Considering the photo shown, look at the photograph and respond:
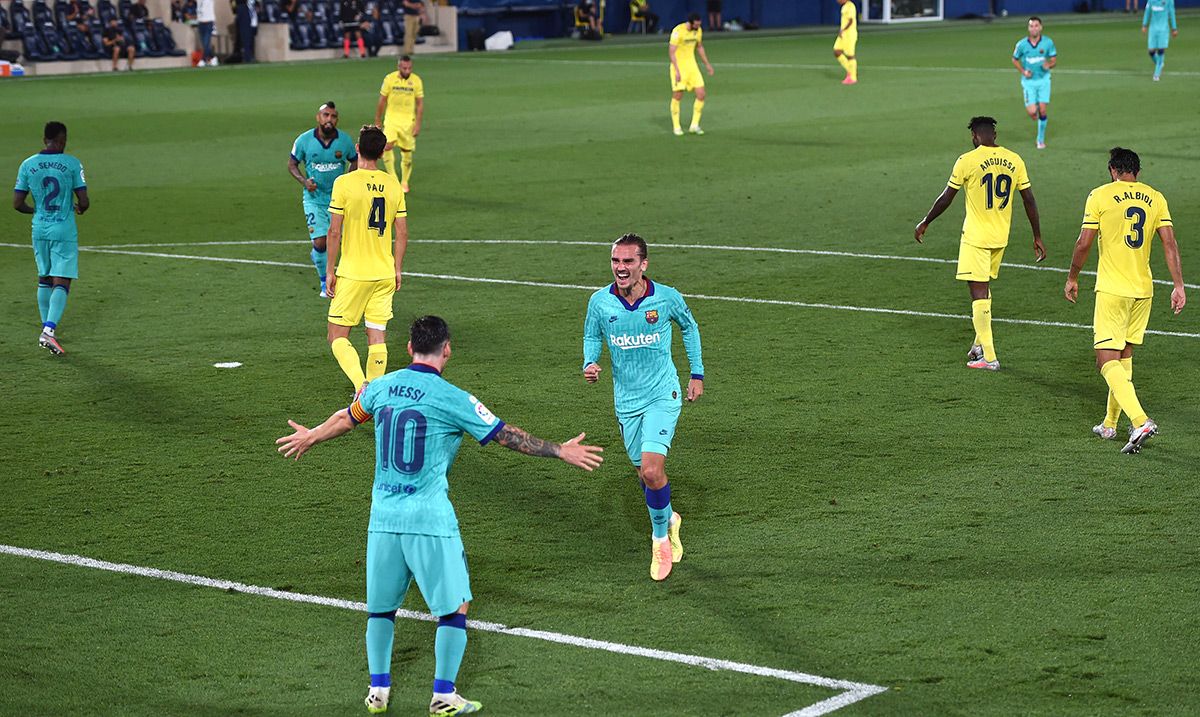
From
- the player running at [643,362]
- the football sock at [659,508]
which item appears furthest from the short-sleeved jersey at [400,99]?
the football sock at [659,508]

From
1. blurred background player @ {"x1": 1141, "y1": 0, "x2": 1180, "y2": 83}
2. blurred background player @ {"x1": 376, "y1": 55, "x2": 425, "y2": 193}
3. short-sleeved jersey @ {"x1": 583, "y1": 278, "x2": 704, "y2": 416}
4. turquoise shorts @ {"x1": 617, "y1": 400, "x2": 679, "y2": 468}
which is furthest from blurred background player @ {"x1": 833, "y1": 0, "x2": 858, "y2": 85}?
turquoise shorts @ {"x1": 617, "y1": 400, "x2": 679, "y2": 468}

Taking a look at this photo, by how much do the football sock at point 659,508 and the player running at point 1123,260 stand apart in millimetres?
4194

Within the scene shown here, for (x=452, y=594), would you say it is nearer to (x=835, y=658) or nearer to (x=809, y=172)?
(x=835, y=658)

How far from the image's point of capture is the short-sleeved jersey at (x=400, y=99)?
26.7 meters

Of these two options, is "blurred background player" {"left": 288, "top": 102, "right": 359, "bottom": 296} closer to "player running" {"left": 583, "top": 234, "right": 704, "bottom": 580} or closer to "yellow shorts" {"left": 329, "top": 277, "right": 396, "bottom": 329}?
"yellow shorts" {"left": 329, "top": 277, "right": 396, "bottom": 329}

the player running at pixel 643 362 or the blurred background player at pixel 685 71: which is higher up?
the blurred background player at pixel 685 71

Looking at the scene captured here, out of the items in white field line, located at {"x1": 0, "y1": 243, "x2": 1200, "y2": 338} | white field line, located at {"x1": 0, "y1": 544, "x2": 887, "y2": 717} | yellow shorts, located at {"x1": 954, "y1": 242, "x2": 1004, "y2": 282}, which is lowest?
white field line, located at {"x1": 0, "y1": 544, "x2": 887, "y2": 717}

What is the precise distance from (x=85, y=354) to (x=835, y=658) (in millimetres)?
9991

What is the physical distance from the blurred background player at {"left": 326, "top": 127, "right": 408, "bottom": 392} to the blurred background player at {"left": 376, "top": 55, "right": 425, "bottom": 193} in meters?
12.9

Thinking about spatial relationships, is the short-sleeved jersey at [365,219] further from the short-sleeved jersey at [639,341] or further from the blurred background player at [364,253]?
the short-sleeved jersey at [639,341]

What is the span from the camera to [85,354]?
639 inches

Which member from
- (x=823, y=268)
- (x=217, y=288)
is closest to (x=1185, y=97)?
(x=823, y=268)

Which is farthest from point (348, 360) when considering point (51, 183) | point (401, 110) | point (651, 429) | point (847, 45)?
point (847, 45)

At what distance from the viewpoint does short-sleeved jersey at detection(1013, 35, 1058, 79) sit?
3005 cm
